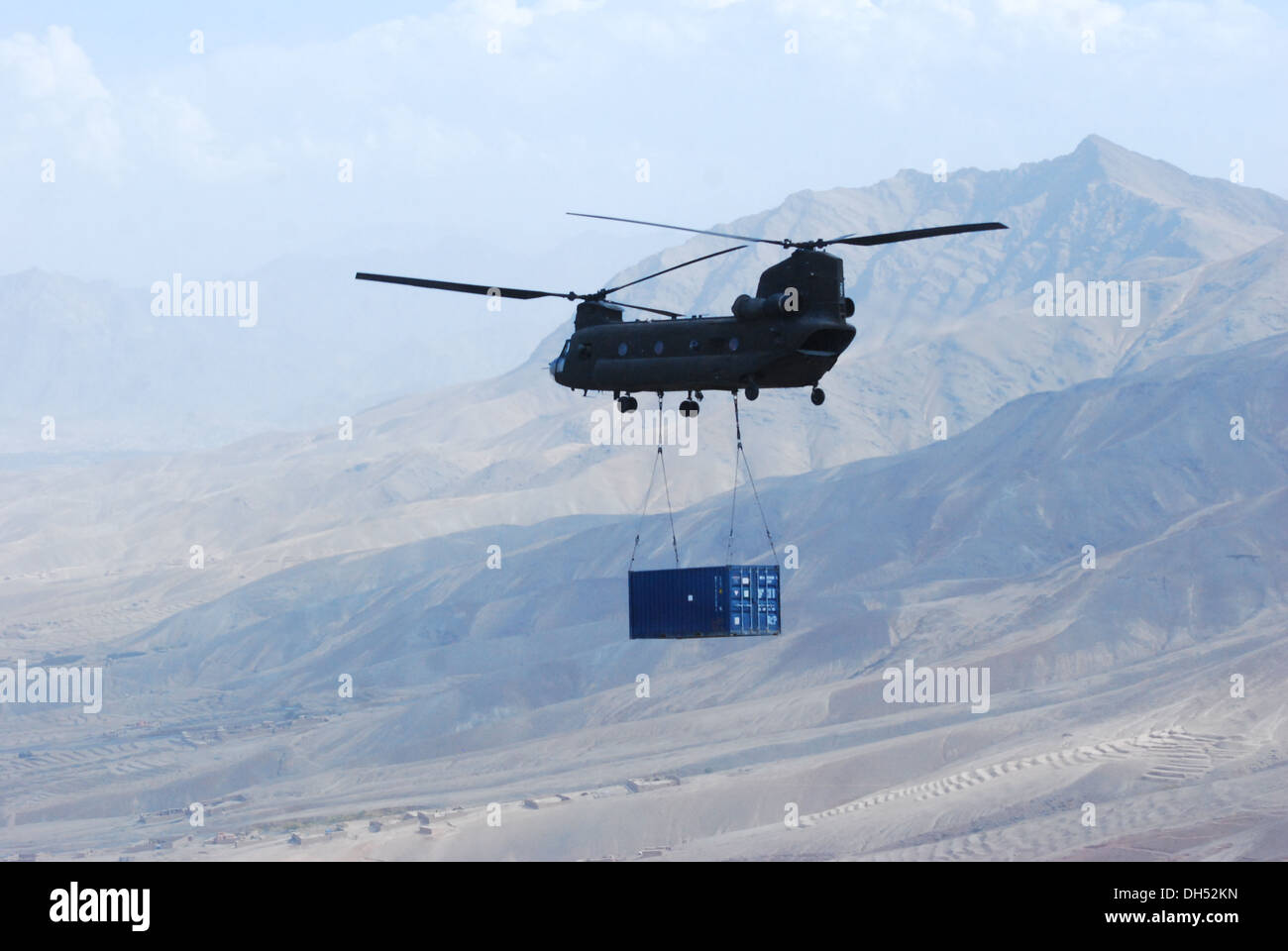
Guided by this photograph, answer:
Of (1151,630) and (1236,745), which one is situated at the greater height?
(1151,630)

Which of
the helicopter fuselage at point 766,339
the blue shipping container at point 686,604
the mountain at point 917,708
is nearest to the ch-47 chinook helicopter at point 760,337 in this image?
the helicopter fuselage at point 766,339

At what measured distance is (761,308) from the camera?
157 feet

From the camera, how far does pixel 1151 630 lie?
6270 inches

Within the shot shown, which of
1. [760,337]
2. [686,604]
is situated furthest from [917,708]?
Result: [760,337]

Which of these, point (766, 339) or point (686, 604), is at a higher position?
point (766, 339)

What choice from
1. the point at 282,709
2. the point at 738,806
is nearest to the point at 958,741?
the point at 738,806

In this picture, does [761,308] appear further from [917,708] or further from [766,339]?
[917,708]

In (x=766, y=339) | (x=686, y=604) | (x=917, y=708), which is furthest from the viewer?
(x=917, y=708)

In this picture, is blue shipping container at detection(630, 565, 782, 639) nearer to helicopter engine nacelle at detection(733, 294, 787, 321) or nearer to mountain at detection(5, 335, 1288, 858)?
helicopter engine nacelle at detection(733, 294, 787, 321)

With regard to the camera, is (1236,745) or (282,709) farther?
(282,709)

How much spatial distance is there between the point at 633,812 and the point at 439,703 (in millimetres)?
51487

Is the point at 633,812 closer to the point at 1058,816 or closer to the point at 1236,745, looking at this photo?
the point at 1058,816
